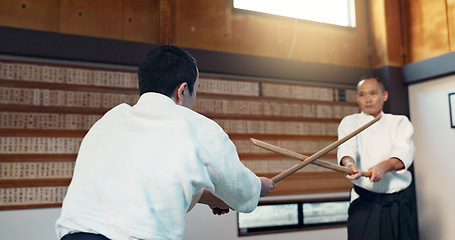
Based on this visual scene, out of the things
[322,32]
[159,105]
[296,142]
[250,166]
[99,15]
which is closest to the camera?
[159,105]

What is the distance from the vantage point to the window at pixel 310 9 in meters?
3.78

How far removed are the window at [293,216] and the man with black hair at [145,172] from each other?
229 cm

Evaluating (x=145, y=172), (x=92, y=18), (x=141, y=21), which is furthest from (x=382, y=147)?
(x=92, y=18)

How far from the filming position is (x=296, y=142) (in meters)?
3.69

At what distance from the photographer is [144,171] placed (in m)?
1.06

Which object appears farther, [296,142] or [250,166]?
[296,142]

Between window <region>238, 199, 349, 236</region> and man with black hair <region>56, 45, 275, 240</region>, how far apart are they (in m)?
2.29

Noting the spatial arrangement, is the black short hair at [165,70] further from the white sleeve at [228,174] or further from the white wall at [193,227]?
Result: the white wall at [193,227]

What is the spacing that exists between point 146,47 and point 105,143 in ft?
7.24

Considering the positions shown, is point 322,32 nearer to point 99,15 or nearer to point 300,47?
point 300,47

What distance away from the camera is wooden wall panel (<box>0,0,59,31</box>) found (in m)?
2.85

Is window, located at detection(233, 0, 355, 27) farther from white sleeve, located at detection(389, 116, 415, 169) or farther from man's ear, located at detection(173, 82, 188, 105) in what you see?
man's ear, located at detection(173, 82, 188, 105)

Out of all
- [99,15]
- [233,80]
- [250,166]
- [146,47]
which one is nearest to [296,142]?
[250,166]

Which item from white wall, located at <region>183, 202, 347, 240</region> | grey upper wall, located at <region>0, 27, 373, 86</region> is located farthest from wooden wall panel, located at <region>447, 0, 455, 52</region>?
white wall, located at <region>183, 202, 347, 240</region>
